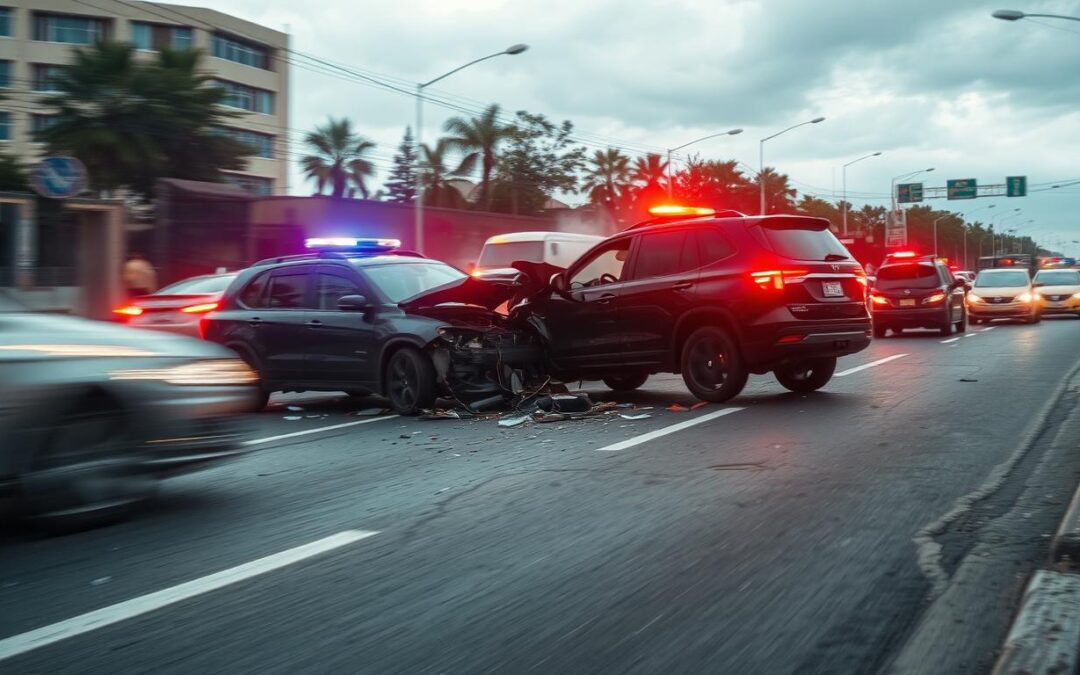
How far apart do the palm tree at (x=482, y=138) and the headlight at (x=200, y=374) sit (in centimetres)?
4908

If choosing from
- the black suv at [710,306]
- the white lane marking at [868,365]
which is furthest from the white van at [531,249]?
the black suv at [710,306]

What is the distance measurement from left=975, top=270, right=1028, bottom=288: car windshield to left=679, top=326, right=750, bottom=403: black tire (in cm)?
1945

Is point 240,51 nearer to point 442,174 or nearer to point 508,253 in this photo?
point 442,174

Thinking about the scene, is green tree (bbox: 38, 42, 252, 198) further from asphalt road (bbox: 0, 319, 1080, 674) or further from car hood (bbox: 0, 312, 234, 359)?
car hood (bbox: 0, 312, 234, 359)

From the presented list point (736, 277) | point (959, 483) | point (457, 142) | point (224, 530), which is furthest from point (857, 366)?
point (457, 142)

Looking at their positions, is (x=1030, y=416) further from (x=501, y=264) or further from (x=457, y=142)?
(x=457, y=142)

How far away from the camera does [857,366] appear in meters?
14.6

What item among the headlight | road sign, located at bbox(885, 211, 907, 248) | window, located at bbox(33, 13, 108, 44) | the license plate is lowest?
the headlight

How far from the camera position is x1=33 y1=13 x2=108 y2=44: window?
53.0 m

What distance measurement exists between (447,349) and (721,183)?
2449 inches

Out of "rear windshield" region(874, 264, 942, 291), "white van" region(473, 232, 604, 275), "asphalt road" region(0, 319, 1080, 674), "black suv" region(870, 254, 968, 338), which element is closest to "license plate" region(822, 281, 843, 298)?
"asphalt road" region(0, 319, 1080, 674)

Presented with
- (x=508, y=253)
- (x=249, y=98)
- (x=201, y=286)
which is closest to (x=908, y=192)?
(x=249, y=98)

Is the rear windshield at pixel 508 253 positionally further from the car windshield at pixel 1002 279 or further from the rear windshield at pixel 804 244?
the car windshield at pixel 1002 279

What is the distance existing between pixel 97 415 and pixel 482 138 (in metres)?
51.1
